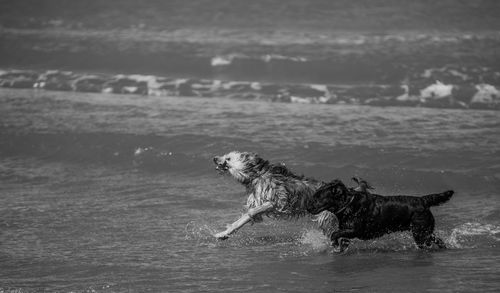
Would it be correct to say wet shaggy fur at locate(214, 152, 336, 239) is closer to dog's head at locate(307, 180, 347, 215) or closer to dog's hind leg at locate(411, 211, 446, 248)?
dog's head at locate(307, 180, 347, 215)

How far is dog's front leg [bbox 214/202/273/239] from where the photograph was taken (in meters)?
8.86

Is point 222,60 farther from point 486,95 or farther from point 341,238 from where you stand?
point 341,238

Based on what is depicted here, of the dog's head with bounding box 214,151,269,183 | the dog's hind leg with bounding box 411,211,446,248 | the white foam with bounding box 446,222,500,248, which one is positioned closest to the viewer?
the dog's hind leg with bounding box 411,211,446,248

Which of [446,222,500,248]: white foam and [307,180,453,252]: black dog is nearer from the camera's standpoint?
[307,180,453,252]: black dog

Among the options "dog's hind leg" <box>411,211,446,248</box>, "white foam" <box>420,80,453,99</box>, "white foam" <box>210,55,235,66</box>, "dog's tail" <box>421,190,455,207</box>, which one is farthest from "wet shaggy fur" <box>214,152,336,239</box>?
"white foam" <box>210,55,235,66</box>

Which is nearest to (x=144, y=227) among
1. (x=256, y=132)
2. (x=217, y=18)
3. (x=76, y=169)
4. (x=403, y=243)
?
(x=403, y=243)

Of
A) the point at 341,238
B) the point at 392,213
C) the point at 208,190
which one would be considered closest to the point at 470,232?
the point at 392,213

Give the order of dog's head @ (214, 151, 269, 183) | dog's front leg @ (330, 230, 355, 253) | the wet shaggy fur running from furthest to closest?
dog's head @ (214, 151, 269, 183) < the wet shaggy fur < dog's front leg @ (330, 230, 355, 253)

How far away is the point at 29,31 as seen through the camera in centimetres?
2292

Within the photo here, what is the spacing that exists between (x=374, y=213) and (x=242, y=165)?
1760 mm

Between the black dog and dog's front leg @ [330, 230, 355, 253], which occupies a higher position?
the black dog

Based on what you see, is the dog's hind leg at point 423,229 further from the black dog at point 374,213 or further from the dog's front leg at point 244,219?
the dog's front leg at point 244,219

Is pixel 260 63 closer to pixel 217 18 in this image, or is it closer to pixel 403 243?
pixel 217 18

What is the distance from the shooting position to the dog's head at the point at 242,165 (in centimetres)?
935
